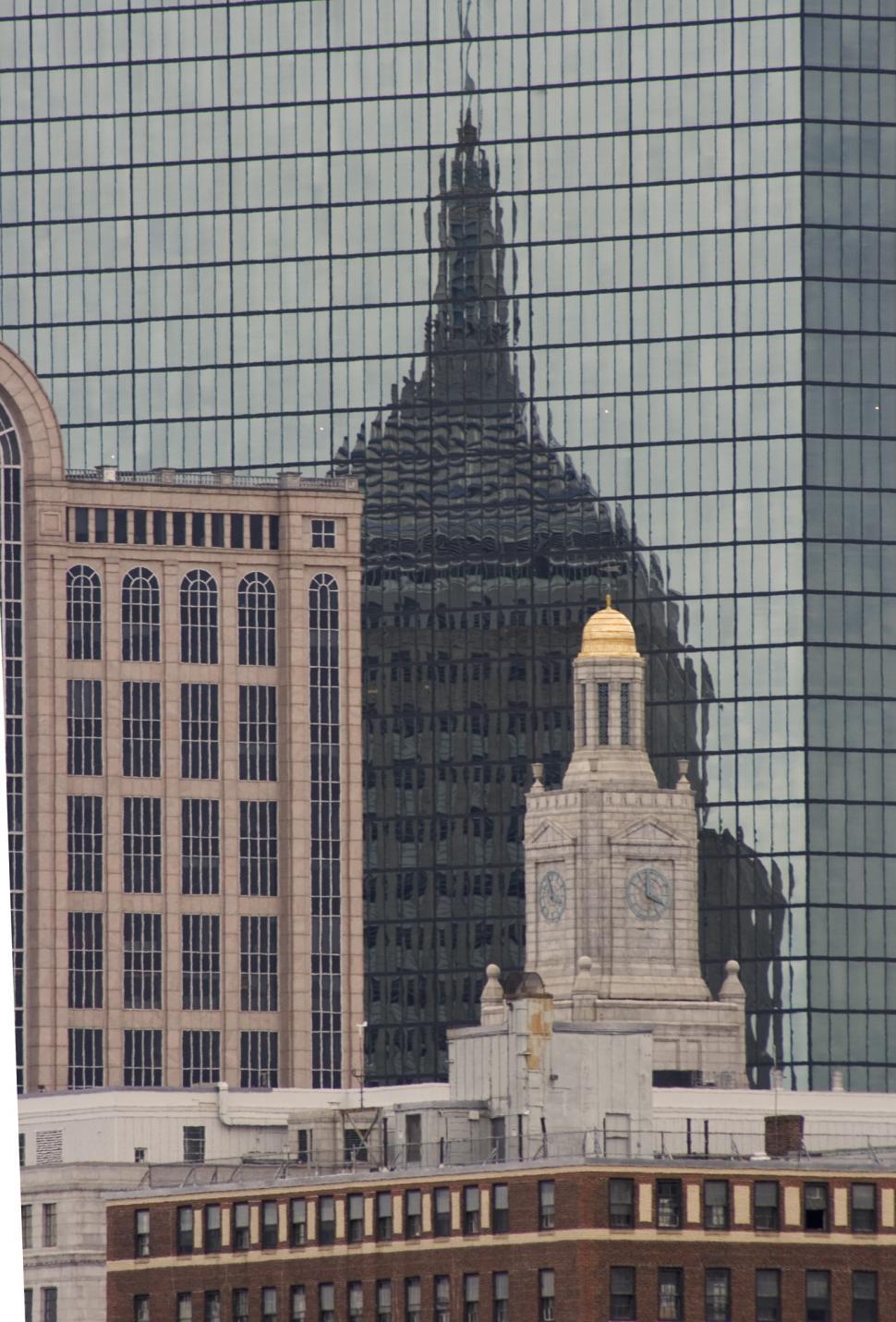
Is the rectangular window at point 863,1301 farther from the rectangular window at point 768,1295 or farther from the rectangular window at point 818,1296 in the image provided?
the rectangular window at point 768,1295

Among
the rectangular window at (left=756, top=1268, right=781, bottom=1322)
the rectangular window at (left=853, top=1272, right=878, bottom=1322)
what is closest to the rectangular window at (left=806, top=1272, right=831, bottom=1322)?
the rectangular window at (left=853, top=1272, right=878, bottom=1322)

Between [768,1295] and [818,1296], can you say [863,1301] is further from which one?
[768,1295]

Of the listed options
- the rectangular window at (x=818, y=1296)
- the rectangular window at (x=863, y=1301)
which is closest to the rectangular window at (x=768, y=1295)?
the rectangular window at (x=818, y=1296)

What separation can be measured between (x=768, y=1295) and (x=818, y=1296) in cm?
200

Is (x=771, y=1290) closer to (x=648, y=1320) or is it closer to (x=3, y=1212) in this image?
(x=648, y=1320)

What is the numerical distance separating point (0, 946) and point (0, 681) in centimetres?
517

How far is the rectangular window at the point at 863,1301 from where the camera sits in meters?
200

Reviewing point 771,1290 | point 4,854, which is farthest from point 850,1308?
point 4,854

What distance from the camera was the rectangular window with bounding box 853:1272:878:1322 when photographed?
655 feet

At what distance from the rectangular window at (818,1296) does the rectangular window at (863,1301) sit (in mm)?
1038

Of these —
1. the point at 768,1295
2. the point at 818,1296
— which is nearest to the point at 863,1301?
the point at 818,1296

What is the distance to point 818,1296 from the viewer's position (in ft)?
655

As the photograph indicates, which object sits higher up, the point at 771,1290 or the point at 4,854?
the point at 4,854

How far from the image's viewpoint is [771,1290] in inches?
7864
